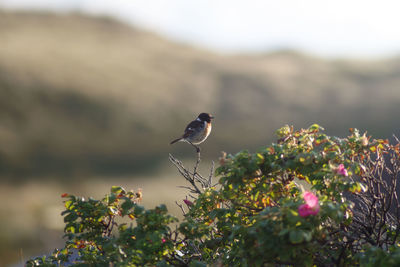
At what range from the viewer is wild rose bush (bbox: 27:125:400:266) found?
10.7 ft

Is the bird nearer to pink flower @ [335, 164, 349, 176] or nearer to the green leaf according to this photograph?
pink flower @ [335, 164, 349, 176]

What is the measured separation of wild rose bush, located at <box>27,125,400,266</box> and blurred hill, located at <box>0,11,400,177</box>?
1891cm

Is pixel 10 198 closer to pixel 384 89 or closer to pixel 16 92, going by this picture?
pixel 16 92

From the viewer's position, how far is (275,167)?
3762 millimetres

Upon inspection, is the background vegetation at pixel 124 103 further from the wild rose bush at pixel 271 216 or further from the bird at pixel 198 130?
the wild rose bush at pixel 271 216

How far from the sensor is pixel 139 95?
130 ft

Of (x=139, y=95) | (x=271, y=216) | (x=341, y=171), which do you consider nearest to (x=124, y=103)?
(x=139, y=95)

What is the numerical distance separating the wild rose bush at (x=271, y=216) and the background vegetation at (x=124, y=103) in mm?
7664

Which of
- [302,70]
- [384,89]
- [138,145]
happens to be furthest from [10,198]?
[302,70]

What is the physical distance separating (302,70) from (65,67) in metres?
28.2

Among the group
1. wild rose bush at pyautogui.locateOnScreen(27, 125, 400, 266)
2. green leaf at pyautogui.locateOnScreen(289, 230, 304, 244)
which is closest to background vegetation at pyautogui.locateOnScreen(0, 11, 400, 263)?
wild rose bush at pyautogui.locateOnScreen(27, 125, 400, 266)

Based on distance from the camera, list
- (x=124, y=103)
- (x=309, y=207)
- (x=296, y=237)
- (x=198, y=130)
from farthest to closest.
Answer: (x=124, y=103) → (x=198, y=130) → (x=309, y=207) → (x=296, y=237)

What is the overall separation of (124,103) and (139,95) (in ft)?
11.0

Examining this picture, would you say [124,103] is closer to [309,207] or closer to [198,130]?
[198,130]
